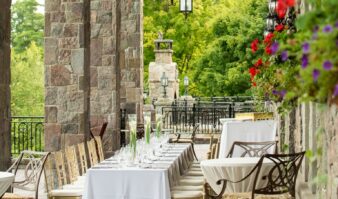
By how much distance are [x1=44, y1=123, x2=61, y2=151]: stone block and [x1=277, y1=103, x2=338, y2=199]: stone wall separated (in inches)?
127

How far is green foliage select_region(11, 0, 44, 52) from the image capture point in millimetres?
43562

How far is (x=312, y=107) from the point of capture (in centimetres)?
540

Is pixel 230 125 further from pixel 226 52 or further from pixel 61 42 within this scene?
pixel 226 52

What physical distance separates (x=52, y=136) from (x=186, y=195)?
4282mm

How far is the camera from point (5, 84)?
8039 mm

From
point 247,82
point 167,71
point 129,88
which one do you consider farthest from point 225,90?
point 129,88

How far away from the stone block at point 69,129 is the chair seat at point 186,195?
385 cm

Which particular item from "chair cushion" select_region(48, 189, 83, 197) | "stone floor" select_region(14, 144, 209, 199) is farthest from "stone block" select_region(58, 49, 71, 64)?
"chair cushion" select_region(48, 189, 83, 197)

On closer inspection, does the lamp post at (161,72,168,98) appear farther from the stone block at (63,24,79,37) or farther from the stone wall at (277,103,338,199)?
the stone wall at (277,103,338,199)

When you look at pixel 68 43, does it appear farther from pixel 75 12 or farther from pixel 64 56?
pixel 75 12

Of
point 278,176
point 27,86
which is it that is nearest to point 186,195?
point 278,176

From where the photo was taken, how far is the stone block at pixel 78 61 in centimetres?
1079

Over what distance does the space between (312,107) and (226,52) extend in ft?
109

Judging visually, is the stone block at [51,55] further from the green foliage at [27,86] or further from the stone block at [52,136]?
the green foliage at [27,86]
